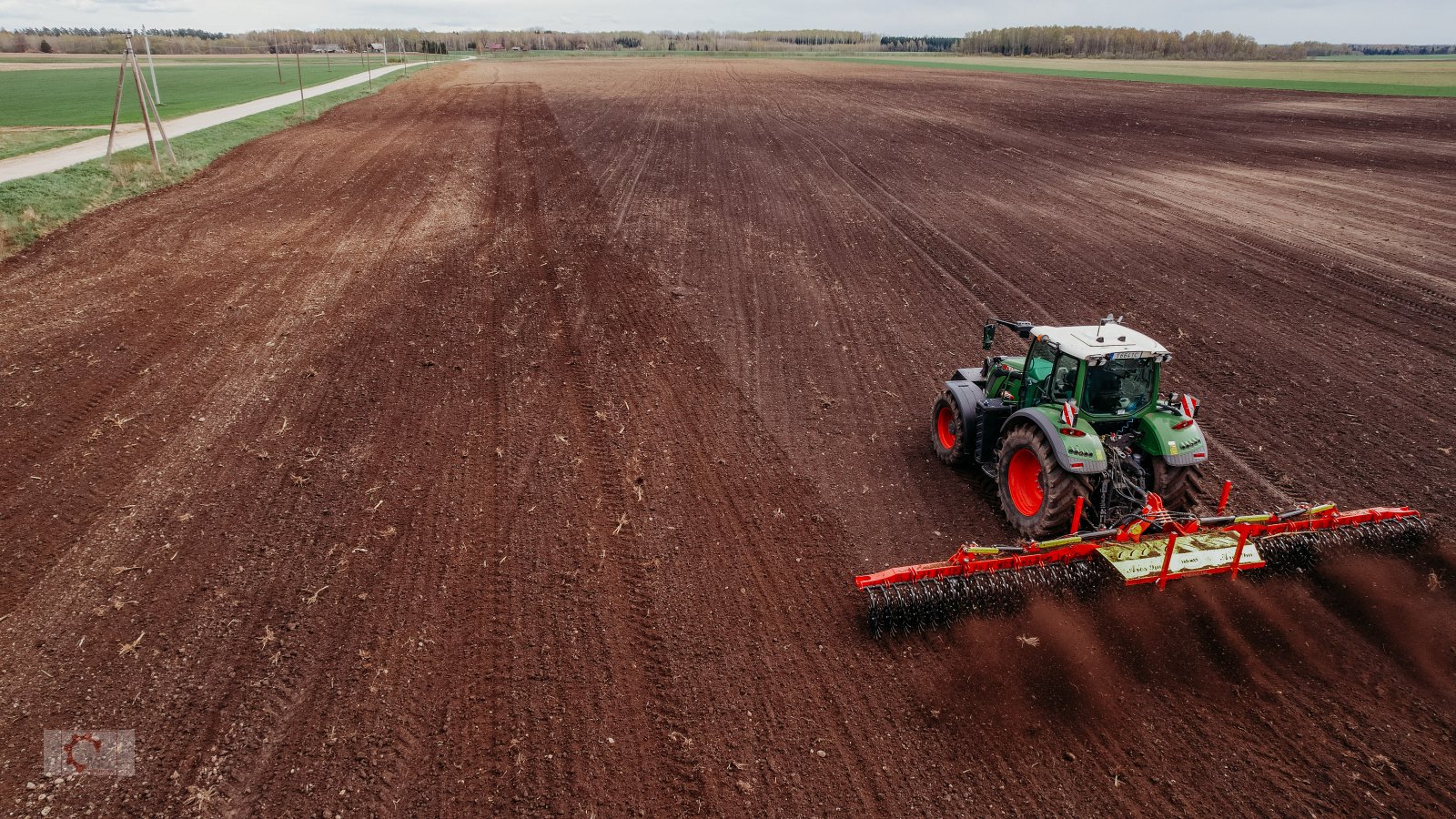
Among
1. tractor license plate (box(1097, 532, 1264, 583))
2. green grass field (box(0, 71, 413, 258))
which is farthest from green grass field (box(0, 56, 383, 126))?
tractor license plate (box(1097, 532, 1264, 583))

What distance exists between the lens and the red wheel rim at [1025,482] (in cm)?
802

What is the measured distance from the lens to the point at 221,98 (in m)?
39.0

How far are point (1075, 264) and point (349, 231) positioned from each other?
1654 cm

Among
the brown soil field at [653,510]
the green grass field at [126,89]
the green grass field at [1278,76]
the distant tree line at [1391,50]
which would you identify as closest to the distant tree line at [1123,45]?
the green grass field at [1278,76]

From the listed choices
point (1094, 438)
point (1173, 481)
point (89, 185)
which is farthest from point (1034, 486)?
point (89, 185)

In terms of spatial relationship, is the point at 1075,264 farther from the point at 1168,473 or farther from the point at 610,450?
the point at 610,450

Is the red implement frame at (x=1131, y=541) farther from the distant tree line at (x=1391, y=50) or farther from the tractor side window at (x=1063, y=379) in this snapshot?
the distant tree line at (x=1391, y=50)

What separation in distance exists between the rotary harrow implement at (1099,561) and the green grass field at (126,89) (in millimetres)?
35998

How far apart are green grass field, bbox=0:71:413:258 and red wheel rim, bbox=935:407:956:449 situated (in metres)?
18.3

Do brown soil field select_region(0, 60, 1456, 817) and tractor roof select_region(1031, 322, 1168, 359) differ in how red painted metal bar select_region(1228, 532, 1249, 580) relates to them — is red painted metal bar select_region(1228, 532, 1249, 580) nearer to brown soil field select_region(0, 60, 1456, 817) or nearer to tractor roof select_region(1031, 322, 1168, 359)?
brown soil field select_region(0, 60, 1456, 817)

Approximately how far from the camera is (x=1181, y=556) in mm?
6836

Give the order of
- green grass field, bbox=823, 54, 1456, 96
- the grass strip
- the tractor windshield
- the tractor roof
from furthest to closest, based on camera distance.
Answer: green grass field, bbox=823, 54, 1456, 96 < the grass strip < the tractor windshield < the tractor roof

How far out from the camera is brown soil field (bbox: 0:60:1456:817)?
5633mm

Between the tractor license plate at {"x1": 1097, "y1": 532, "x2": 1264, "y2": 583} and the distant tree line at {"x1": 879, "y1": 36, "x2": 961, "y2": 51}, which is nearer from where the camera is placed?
the tractor license plate at {"x1": 1097, "y1": 532, "x2": 1264, "y2": 583}
